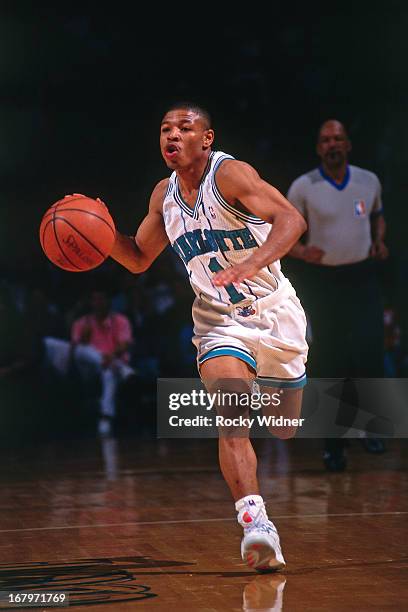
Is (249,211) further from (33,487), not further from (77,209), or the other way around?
(33,487)

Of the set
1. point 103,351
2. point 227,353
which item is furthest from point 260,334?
point 103,351

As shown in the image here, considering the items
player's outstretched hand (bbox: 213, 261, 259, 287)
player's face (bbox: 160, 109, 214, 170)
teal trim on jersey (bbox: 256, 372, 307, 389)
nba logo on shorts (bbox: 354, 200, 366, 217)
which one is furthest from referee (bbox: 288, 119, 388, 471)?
player's outstretched hand (bbox: 213, 261, 259, 287)

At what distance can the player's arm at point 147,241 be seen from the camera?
4.93 m

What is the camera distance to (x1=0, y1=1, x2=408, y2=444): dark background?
1142cm

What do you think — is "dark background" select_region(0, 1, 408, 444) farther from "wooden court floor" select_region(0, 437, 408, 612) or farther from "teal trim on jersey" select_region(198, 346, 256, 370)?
"teal trim on jersey" select_region(198, 346, 256, 370)

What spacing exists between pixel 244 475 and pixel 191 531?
3.05ft

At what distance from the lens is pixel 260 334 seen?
4617 millimetres

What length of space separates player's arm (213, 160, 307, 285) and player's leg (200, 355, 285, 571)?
47cm

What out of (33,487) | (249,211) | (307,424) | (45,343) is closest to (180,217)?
(249,211)

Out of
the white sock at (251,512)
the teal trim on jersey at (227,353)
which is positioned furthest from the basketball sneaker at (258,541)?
the teal trim on jersey at (227,353)

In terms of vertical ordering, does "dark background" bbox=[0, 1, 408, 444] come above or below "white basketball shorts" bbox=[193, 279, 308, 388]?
above

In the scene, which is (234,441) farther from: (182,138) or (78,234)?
(182,138)

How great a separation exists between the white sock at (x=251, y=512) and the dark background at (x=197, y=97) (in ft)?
24.5

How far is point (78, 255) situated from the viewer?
462cm
